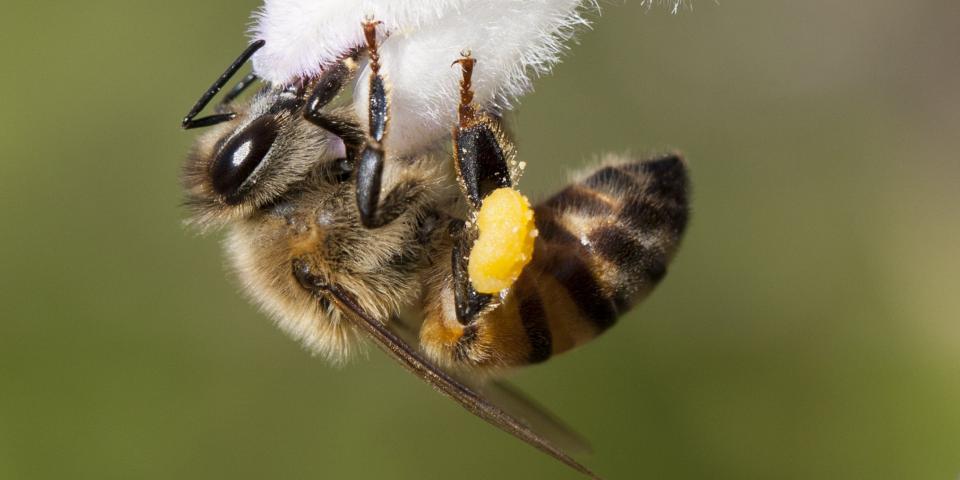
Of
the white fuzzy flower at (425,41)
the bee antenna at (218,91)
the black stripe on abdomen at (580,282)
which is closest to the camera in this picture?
the white fuzzy flower at (425,41)

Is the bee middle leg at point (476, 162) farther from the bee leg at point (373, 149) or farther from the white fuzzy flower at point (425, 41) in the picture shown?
the bee leg at point (373, 149)

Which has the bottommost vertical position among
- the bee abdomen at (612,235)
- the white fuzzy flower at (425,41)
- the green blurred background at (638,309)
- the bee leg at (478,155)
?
the green blurred background at (638,309)

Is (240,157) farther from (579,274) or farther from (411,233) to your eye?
(579,274)

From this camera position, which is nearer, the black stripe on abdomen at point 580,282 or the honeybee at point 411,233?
the honeybee at point 411,233

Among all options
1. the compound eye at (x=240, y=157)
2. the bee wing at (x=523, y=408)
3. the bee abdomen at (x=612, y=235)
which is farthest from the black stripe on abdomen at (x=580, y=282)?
the compound eye at (x=240, y=157)

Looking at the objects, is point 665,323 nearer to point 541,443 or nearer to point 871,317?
point 871,317

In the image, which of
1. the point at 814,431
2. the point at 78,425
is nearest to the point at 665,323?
the point at 814,431

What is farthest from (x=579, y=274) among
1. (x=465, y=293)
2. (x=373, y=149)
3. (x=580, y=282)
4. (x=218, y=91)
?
(x=218, y=91)
